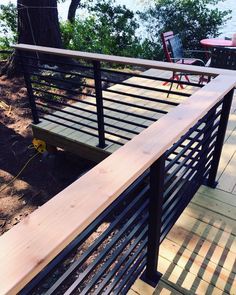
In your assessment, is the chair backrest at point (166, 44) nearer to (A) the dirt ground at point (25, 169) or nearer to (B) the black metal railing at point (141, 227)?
(A) the dirt ground at point (25, 169)

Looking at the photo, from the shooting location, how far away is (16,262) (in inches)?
25.4

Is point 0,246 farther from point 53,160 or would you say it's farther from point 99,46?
point 99,46

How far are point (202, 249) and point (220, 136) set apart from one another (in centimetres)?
82

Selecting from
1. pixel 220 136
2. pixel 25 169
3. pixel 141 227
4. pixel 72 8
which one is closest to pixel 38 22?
pixel 25 169

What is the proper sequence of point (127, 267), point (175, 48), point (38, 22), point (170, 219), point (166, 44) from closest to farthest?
point (127, 267), point (170, 219), point (166, 44), point (175, 48), point (38, 22)

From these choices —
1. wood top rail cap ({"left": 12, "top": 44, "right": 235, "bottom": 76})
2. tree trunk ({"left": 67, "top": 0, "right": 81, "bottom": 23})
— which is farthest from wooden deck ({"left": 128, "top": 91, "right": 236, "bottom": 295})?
tree trunk ({"left": 67, "top": 0, "right": 81, "bottom": 23})

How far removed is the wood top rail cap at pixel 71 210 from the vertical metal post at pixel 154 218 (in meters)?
0.15

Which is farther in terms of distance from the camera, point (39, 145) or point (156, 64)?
point (39, 145)

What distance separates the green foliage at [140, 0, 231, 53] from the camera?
7277 millimetres

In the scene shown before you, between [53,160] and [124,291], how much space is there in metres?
2.84

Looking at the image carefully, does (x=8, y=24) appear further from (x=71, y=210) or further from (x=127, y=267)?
(x=71, y=210)

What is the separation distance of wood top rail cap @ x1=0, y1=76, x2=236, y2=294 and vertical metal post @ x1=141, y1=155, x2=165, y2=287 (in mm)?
149

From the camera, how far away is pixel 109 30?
7953mm

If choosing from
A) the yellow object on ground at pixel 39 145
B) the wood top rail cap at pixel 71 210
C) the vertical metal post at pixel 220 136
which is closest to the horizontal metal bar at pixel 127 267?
the wood top rail cap at pixel 71 210
